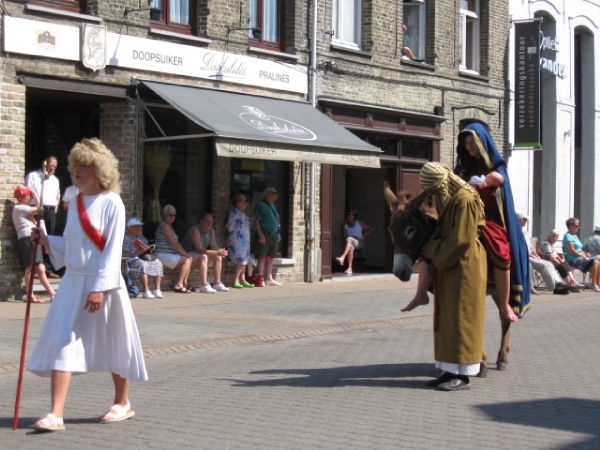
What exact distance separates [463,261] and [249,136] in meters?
8.36

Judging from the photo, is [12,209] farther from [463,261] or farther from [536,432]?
[536,432]

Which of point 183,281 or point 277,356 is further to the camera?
point 183,281

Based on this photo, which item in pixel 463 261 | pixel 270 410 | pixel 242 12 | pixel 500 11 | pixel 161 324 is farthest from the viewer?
pixel 500 11

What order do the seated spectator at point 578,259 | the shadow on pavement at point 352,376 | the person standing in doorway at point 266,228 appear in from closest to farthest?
the shadow on pavement at point 352,376
the person standing in doorway at point 266,228
the seated spectator at point 578,259

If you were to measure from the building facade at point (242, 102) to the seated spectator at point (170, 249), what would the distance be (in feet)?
1.71

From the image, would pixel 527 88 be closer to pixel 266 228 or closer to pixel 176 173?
pixel 266 228

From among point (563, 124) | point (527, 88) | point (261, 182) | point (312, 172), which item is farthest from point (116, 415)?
point (563, 124)

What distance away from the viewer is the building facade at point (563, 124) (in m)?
27.1

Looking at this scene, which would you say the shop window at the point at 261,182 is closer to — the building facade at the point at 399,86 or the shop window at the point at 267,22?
the building facade at the point at 399,86

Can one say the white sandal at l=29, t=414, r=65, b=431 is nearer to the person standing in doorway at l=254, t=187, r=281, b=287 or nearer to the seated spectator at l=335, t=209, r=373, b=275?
the person standing in doorway at l=254, t=187, r=281, b=287

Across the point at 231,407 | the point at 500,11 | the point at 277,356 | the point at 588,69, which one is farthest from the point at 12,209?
the point at 588,69

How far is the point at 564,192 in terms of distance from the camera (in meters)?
28.5

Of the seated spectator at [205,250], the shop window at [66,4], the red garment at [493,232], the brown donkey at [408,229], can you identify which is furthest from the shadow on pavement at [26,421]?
the seated spectator at [205,250]

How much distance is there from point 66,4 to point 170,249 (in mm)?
4139
